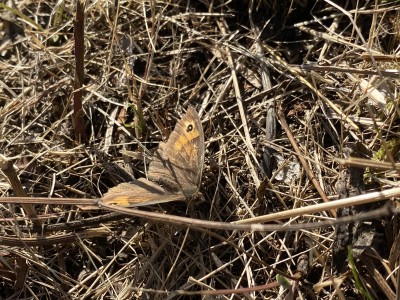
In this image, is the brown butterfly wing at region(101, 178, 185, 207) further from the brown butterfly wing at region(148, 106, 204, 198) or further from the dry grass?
the dry grass

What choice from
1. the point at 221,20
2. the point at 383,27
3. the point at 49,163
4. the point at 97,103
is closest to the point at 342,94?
the point at 383,27

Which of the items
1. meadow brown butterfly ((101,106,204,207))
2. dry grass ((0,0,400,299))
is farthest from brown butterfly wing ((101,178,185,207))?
dry grass ((0,0,400,299))

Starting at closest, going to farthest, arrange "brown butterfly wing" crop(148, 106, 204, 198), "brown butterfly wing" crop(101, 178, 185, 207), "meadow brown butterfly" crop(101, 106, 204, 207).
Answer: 1. "brown butterfly wing" crop(101, 178, 185, 207)
2. "meadow brown butterfly" crop(101, 106, 204, 207)
3. "brown butterfly wing" crop(148, 106, 204, 198)

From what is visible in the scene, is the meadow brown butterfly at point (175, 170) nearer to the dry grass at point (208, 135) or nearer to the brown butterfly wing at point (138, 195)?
the brown butterfly wing at point (138, 195)

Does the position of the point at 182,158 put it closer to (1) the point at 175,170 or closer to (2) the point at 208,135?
(1) the point at 175,170

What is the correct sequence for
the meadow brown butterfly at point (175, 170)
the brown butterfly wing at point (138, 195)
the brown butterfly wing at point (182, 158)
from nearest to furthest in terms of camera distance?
the brown butterfly wing at point (138, 195)
the meadow brown butterfly at point (175, 170)
the brown butterfly wing at point (182, 158)

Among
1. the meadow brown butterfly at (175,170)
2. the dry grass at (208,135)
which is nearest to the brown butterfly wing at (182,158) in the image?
the meadow brown butterfly at (175,170)
